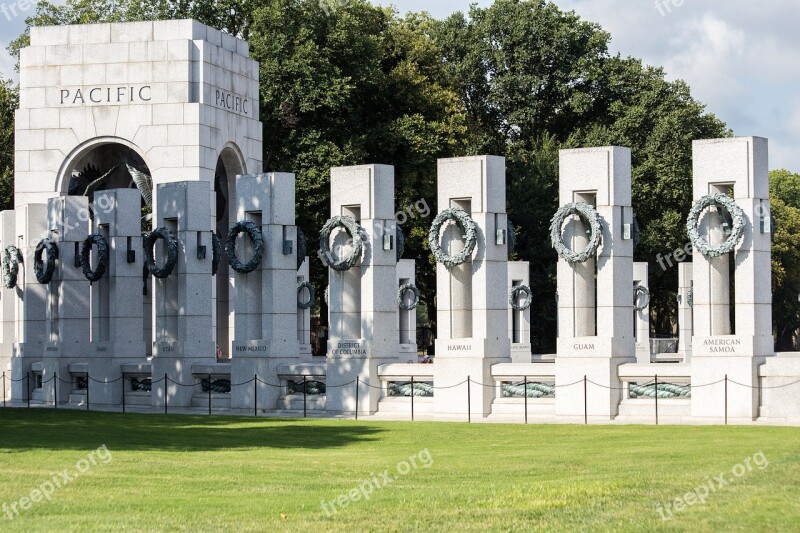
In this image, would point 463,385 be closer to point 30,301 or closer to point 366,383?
point 366,383

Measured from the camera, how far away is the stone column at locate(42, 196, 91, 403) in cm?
4594

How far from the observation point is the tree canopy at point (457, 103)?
6334 centimetres

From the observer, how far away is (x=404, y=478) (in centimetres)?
2161

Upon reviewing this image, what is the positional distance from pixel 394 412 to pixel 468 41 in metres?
42.5

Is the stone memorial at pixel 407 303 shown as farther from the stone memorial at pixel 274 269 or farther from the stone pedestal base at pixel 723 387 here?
the stone pedestal base at pixel 723 387

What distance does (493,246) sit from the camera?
123 feet

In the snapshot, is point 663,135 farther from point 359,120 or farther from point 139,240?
point 139,240

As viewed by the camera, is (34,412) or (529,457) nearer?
(529,457)

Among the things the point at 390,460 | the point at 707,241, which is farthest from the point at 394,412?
the point at 390,460

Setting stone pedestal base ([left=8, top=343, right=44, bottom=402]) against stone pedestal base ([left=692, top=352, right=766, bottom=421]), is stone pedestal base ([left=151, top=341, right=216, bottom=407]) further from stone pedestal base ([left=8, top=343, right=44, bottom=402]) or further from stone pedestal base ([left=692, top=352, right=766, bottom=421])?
stone pedestal base ([left=692, top=352, right=766, bottom=421])

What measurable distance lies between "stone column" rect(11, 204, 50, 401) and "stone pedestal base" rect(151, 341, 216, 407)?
751 cm

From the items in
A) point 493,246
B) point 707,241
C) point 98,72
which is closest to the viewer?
point 707,241
